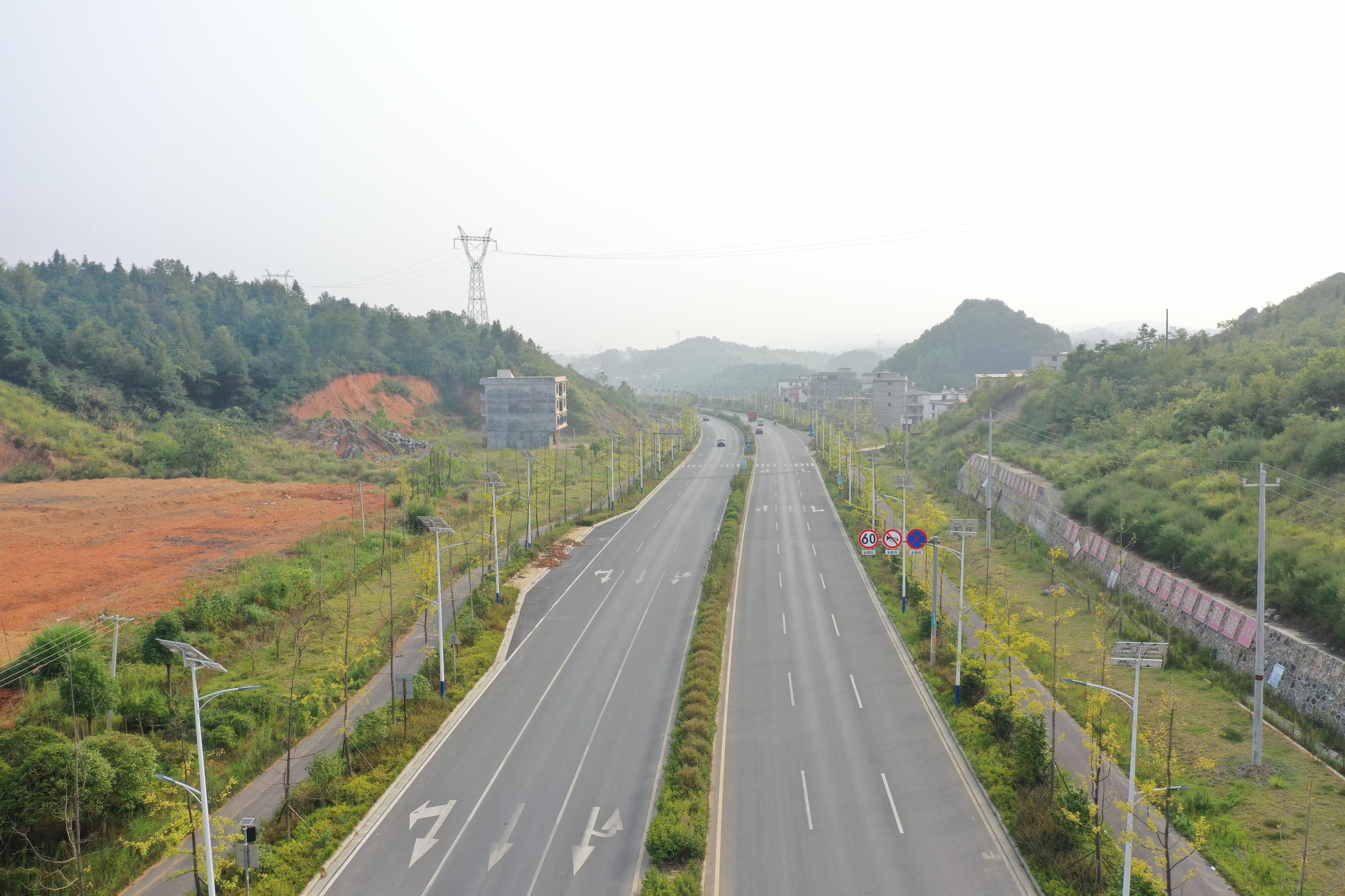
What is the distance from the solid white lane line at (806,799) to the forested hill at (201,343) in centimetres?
8236

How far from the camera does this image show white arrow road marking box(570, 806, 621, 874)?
1841 centimetres

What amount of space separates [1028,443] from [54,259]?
139912 mm

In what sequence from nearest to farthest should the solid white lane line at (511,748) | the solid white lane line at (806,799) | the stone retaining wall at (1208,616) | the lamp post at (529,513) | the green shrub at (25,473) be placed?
1. the solid white lane line at (511,748)
2. the solid white lane line at (806,799)
3. the stone retaining wall at (1208,616)
4. the lamp post at (529,513)
5. the green shrub at (25,473)

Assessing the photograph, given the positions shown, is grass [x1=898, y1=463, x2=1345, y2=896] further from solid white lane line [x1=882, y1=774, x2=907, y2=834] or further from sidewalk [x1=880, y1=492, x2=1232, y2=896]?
solid white lane line [x1=882, y1=774, x2=907, y2=834]

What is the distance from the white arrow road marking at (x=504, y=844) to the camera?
18406 mm

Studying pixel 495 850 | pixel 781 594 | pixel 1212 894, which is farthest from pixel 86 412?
pixel 1212 894

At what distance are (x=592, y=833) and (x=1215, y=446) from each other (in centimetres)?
4078

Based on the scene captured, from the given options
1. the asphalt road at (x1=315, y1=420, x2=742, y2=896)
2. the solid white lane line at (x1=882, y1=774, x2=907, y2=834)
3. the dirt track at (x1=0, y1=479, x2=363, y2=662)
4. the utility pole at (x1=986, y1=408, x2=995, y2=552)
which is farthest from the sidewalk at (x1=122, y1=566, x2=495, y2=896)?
the utility pole at (x1=986, y1=408, x2=995, y2=552)

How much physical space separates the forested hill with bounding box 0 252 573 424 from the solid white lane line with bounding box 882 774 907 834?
84.2 metres

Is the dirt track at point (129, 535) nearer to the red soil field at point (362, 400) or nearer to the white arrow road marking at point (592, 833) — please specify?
the white arrow road marking at point (592, 833)

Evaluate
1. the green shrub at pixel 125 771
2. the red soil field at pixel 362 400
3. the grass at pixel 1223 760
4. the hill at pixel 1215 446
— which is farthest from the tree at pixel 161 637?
the red soil field at pixel 362 400

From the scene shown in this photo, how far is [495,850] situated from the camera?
61.8 ft

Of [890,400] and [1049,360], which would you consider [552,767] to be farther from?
[1049,360]

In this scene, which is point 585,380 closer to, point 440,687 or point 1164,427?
point 1164,427
